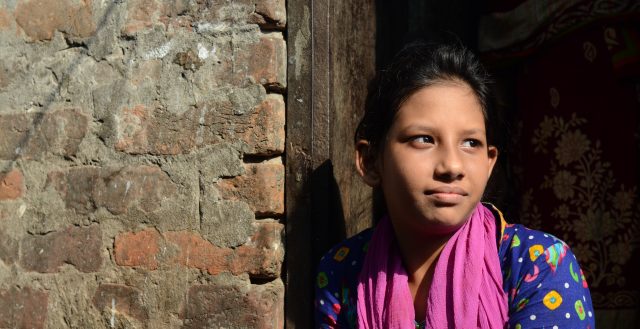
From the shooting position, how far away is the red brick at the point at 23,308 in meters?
2.87

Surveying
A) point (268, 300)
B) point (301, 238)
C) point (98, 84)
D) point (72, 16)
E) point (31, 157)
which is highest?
point (72, 16)

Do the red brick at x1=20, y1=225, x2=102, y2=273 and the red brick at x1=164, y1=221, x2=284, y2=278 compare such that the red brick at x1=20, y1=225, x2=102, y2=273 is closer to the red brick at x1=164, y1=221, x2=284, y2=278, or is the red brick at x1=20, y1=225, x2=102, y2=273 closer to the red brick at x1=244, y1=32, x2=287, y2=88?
the red brick at x1=164, y1=221, x2=284, y2=278

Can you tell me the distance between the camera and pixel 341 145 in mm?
2734

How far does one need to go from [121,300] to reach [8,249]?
0.49 meters

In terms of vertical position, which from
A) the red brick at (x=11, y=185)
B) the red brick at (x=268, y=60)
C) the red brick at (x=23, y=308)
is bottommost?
the red brick at (x=23, y=308)

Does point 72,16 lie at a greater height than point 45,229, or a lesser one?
greater

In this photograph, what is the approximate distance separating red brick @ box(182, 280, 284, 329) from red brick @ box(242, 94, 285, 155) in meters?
0.39

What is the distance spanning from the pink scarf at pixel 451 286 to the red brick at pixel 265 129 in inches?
16.9

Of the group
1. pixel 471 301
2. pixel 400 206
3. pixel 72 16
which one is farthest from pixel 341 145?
pixel 72 16

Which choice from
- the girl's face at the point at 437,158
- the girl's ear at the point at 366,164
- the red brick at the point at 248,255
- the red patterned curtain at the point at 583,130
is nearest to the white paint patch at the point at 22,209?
the red brick at the point at 248,255

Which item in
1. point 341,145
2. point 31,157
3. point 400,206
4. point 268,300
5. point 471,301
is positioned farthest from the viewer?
point 31,157

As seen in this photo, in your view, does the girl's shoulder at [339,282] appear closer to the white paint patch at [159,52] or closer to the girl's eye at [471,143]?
the girl's eye at [471,143]

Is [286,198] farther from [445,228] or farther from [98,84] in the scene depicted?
[98,84]

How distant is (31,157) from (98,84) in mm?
355
